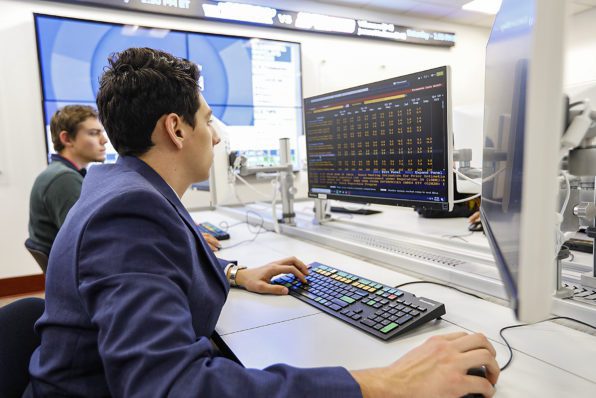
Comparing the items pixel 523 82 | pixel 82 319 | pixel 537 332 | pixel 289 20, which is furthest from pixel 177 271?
pixel 289 20

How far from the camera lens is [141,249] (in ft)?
1.82

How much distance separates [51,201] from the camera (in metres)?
1.89

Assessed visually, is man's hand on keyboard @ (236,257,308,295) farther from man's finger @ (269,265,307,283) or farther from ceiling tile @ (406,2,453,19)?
ceiling tile @ (406,2,453,19)

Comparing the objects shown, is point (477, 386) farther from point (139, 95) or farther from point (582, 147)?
point (139, 95)

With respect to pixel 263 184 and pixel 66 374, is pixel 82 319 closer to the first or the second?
pixel 66 374

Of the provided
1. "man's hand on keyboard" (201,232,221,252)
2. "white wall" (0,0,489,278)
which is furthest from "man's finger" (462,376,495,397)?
"white wall" (0,0,489,278)

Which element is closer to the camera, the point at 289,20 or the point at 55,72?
the point at 55,72

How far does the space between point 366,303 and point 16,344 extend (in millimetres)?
713

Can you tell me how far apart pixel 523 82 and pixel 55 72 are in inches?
142

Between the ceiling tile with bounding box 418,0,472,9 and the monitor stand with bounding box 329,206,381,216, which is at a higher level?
the ceiling tile with bounding box 418,0,472,9

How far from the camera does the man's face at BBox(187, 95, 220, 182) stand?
2.82 feet

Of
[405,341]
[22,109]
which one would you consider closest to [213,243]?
[405,341]

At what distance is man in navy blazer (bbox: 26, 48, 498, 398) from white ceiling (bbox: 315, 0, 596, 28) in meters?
3.88

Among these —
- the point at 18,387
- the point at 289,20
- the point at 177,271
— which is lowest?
the point at 18,387
